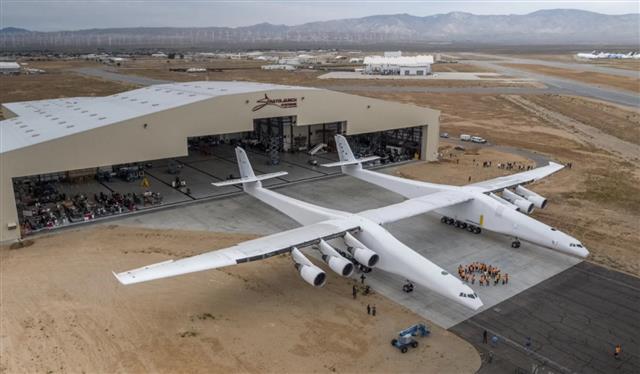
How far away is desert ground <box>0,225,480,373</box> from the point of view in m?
21.3

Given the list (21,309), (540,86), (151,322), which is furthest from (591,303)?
(540,86)

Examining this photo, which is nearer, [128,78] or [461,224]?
[461,224]

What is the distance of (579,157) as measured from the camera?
6197 centimetres

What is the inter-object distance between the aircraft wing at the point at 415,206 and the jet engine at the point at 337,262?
5052 mm

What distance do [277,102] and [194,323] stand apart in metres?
27.5

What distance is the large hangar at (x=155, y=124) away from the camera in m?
34.7

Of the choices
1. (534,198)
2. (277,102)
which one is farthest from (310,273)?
(277,102)

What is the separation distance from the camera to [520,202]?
37.7 meters

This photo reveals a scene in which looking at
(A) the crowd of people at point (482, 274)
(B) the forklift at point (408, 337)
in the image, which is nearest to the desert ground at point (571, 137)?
(A) the crowd of people at point (482, 274)

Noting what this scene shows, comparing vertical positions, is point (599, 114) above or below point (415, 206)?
above

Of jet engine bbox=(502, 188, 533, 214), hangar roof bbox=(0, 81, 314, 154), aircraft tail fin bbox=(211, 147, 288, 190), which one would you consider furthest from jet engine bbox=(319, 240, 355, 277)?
hangar roof bbox=(0, 81, 314, 154)

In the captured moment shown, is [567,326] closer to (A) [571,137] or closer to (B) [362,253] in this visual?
(B) [362,253]

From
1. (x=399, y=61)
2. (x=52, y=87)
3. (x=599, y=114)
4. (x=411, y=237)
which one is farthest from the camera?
(x=399, y=61)

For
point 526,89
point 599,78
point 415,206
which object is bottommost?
point 415,206
